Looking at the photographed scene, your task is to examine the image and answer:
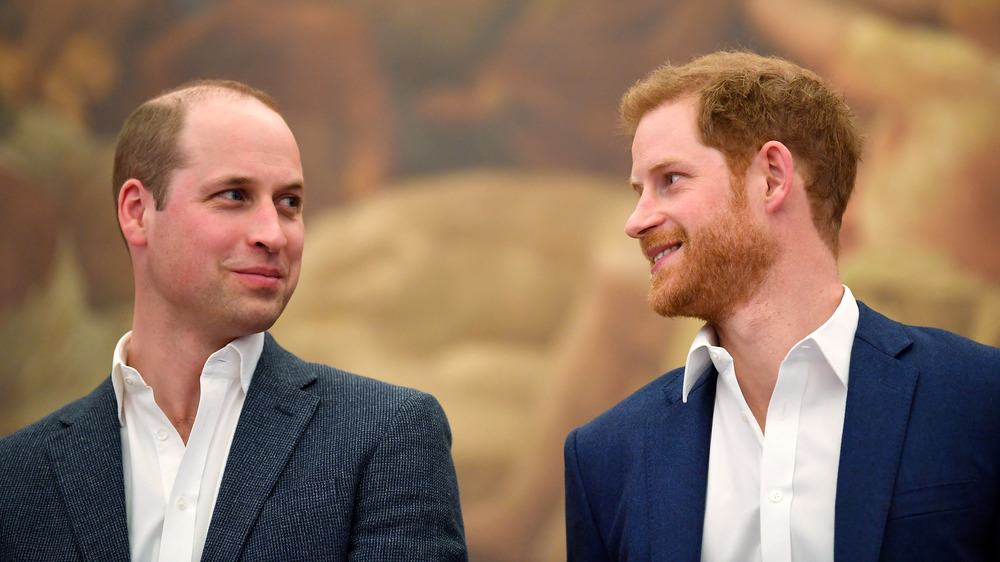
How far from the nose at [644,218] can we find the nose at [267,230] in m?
0.94

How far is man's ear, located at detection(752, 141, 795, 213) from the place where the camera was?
2381mm

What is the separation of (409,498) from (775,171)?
130 centimetres

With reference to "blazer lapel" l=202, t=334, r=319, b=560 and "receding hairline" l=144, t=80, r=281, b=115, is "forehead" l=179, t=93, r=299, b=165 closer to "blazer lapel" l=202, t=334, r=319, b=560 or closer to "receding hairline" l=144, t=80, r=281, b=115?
"receding hairline" l=144, t=80, r=281, b=115

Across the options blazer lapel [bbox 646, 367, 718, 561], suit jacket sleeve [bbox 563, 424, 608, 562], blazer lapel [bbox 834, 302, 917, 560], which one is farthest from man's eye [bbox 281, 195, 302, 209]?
blazer lapel [bbox 834, 302, 917, 560]

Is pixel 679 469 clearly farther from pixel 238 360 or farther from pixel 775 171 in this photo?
pixel 238 360

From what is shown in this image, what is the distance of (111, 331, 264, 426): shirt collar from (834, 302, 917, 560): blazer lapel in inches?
60.4

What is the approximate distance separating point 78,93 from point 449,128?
283 cm

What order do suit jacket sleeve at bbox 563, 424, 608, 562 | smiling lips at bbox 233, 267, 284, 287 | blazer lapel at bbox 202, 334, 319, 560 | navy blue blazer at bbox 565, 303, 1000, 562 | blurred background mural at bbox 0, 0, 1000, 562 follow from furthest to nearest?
blurred background mural at bbox 0, 0, 1000, 562
suit jacket sleeve at bbox 563, 424, 608, 562
smiling lips at bbox 233, 267, 284, 287
blazer lapel at bbox 202, 334, 319, 560
navy blue blazer at bbox 565, 303, 1000, 562

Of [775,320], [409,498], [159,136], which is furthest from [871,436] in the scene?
[159,136]

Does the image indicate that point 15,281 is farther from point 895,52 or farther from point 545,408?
point 895,52

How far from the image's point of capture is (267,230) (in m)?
2.42

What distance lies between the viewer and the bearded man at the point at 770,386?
80.3 inches

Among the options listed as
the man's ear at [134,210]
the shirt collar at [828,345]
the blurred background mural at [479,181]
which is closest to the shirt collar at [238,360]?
the man's ear at [134,210]

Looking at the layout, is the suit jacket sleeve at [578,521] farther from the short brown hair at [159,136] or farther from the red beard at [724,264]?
the short brown hair at [159,136]
